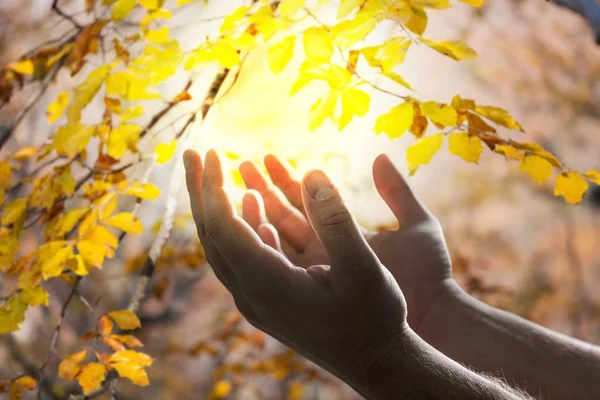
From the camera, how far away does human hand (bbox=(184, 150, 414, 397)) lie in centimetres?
69

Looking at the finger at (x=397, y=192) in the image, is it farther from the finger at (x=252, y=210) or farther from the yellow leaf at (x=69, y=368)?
the yellow leaf at (x=69, y=368)

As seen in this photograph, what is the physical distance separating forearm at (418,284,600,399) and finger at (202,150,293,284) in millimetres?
636

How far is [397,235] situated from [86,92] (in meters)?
0.86

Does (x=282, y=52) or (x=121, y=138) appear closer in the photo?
(x=282, y=52)

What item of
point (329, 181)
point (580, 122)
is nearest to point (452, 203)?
point (580, 122)

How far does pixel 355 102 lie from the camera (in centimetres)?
112

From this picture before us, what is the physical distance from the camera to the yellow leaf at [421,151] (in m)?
1.11

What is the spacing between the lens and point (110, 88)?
3.75 ft

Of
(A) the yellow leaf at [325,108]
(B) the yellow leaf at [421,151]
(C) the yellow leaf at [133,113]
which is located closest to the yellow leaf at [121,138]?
(C) the yellow leaf at [133,113]

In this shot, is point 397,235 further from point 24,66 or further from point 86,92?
point 24,66

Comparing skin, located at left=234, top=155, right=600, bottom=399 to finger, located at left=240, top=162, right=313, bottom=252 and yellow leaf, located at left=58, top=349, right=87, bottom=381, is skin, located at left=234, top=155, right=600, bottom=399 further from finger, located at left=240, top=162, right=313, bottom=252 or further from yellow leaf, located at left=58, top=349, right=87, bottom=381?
yellow leaf, located at left=58, top=349, right=87, bottom=381

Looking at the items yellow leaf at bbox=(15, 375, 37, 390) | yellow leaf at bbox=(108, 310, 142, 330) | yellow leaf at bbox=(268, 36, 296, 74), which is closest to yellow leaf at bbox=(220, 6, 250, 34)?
yellow leaf at bbox=(268, 36, 296, 74)

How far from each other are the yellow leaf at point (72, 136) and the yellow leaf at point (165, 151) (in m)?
0.18

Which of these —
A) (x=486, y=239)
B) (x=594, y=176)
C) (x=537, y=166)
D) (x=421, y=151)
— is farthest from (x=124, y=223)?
(x=486, y=239)
